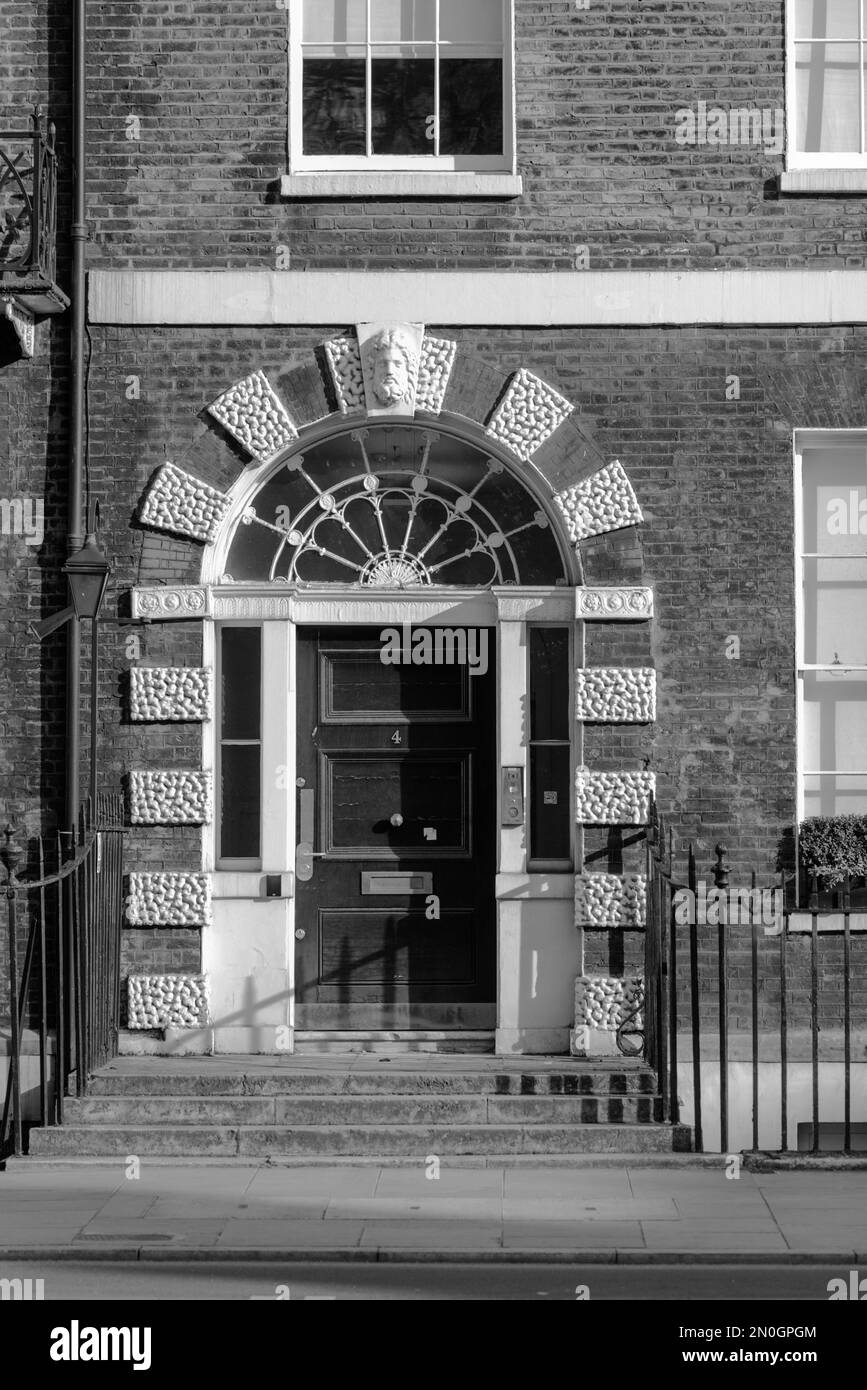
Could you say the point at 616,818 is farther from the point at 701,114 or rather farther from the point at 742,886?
the point at 701,114

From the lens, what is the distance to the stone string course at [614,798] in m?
10.5

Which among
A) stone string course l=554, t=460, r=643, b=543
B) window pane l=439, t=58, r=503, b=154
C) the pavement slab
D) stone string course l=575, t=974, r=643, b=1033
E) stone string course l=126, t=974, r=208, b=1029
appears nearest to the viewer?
the pavement slab

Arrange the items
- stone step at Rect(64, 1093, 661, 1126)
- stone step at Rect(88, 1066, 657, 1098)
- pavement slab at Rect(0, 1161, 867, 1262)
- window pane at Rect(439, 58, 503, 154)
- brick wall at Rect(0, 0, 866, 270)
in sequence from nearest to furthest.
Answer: pavement slab at Rect(0, 1161, 867, 1262)
stone step at Rect(64, 1093, 661, 1126)
stone step at Rect(88, 1066, 657, 1098)
brick wall at Rect(0, 0, 866, 270)
window pane at Rect(439, 58, 503, 154)

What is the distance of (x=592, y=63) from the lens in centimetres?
1079

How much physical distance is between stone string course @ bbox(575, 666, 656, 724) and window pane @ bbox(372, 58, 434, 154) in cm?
338

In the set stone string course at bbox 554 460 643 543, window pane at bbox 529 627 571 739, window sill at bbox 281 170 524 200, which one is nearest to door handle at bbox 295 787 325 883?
window pane at bbox 529 627 571 739

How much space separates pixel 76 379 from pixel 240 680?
201cm

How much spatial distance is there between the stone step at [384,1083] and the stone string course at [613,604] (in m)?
2.59

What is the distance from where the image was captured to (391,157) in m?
11.0

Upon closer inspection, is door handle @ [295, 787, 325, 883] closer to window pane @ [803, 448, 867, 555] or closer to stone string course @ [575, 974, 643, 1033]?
stone string course @ [575, 974, 643, 1033]

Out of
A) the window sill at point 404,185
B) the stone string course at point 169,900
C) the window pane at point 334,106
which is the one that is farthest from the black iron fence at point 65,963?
the window pane at point 334,106

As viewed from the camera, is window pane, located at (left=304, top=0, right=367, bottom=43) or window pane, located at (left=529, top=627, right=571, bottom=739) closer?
window pane, located at (left=529, top=627, right=571, bottom=739)

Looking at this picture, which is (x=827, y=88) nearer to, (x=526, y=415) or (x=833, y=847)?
(x=526, y=415)

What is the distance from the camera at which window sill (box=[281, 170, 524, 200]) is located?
420 inches
